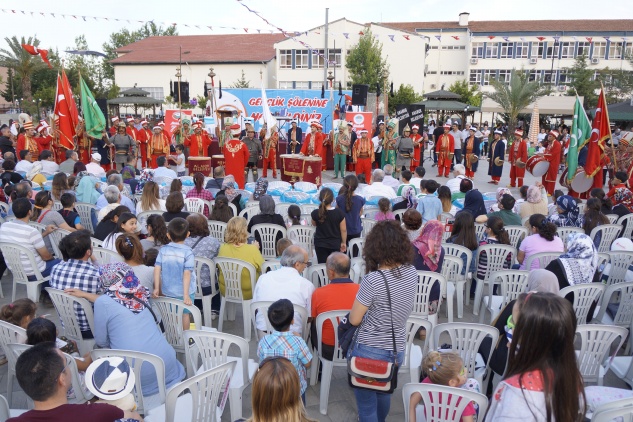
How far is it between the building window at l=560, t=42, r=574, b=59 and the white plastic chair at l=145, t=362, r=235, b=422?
46823mm

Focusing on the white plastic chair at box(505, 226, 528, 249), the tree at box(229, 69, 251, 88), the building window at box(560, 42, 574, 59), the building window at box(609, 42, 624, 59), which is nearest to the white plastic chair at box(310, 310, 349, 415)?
the white plastic chair at box(505, 226, 528, 249)

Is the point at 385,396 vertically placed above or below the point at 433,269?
below

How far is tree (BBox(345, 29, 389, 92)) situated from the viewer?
109ft

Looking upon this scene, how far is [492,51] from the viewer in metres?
42.8

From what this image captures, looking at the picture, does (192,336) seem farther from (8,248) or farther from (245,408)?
(8,248)

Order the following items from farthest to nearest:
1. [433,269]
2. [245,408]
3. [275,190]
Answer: [275,190] < [433,269] < [245,408]

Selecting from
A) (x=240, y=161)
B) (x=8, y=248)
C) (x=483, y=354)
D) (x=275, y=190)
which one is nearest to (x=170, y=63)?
(x=240, y=161)

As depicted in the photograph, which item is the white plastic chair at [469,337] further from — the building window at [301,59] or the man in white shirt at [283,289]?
the building window at [301,59]

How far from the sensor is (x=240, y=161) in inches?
473

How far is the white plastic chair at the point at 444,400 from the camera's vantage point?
95.4 inches

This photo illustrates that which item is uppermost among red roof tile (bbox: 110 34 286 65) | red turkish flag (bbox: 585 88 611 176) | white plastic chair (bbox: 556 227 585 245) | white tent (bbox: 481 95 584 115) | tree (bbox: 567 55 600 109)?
red roof tile (bbox: 110 34 286 65)

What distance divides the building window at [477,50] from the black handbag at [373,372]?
44942 mm

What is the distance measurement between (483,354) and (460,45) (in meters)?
44.8

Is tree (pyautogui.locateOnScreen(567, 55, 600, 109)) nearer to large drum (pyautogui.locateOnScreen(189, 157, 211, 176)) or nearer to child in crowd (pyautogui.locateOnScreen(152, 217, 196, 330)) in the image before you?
large drum (pyautogui.locateOnScreen(189, 157, 211, 176))
